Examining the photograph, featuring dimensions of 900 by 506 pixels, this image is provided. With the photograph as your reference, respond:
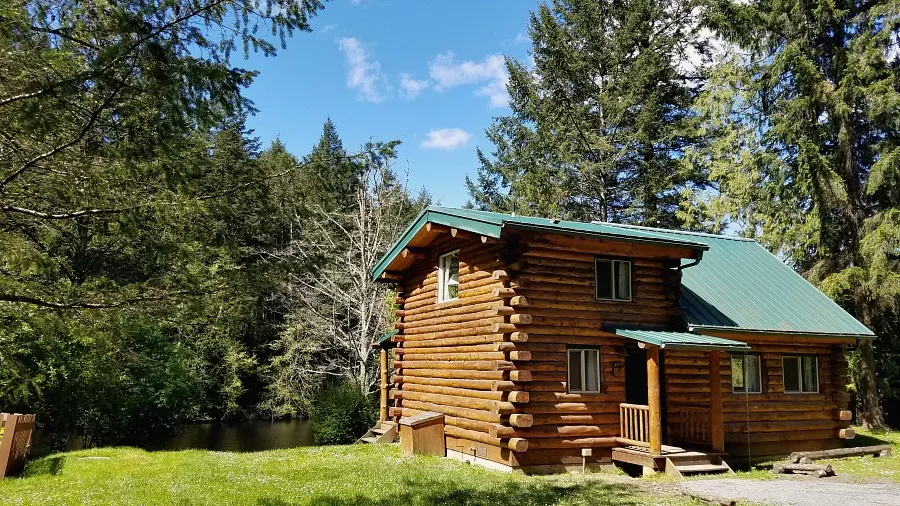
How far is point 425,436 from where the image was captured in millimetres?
15836

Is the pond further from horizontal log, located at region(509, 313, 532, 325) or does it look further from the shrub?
horizontal log, located at region(509, 313, 532, 325)

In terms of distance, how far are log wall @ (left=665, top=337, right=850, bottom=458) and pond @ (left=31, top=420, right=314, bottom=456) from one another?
1654cm

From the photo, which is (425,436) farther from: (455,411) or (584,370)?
(584,370)

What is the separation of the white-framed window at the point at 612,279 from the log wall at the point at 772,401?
1963 mm

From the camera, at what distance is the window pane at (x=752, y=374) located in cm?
1678

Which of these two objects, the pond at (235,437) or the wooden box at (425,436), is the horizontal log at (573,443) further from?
the pond at (235,437)

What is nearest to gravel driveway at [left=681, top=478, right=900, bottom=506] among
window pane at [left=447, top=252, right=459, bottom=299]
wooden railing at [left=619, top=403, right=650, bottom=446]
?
wooden railing at [left=619, top=403, right=650, bottom=446]

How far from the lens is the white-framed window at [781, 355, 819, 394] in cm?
1747

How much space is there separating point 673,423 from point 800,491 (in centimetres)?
373

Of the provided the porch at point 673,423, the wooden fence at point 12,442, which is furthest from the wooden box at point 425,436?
the wooden fence at point 12,442

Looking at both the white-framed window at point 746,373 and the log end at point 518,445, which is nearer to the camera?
the log end at point 518,445

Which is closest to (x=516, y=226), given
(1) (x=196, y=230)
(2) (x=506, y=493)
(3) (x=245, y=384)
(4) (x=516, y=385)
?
(4) (x=516, y=385)

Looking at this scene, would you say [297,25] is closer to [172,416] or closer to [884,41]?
[172,416]

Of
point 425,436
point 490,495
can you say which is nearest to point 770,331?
point 425,436
